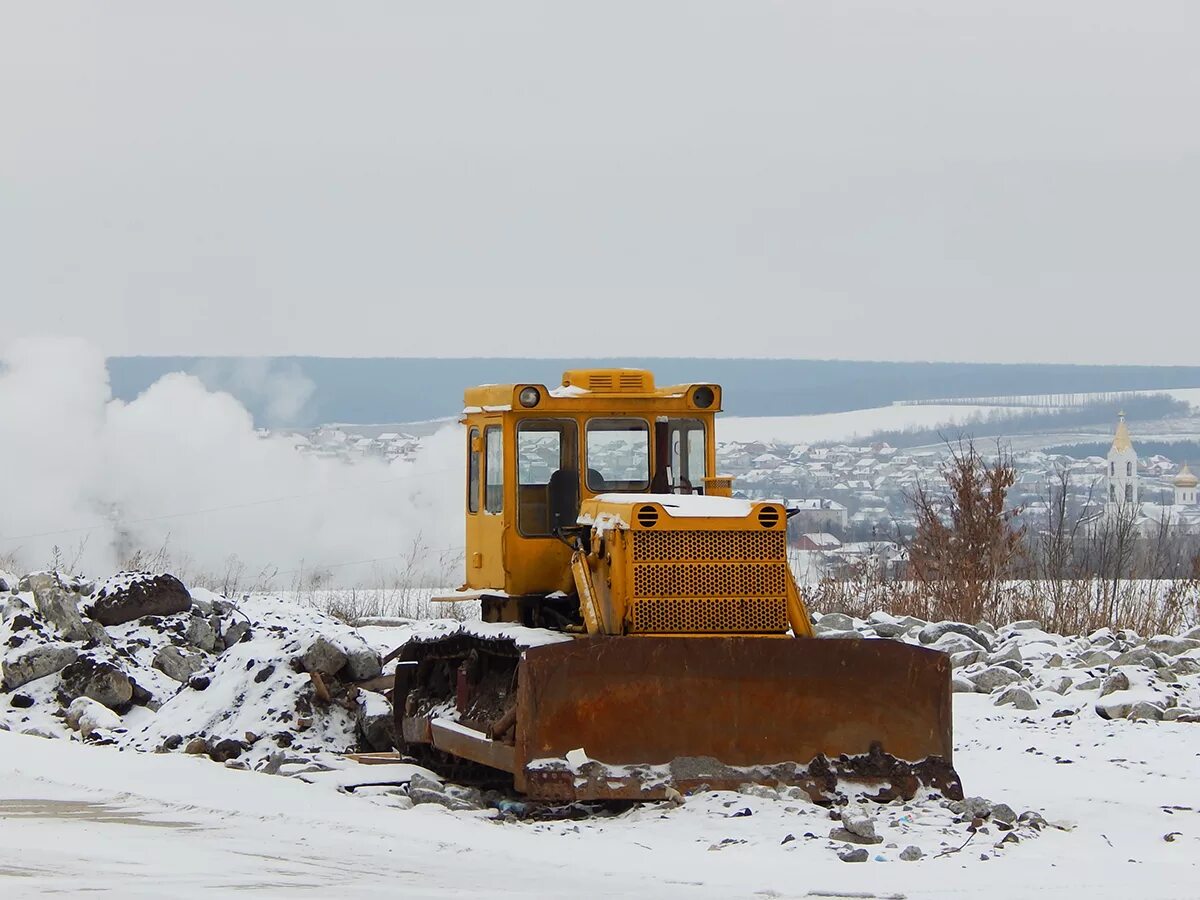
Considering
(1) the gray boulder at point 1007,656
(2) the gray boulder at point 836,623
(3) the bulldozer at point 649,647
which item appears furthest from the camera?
(2) the gray boulder at point 836,623

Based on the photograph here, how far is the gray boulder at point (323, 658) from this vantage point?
15.2 metres

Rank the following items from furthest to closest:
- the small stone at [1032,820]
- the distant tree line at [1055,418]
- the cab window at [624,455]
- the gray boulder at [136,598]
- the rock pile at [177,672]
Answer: the distant tree line at [1055,418] < the gray boulder at [136,598] < the rock pile at [177,672] < the cab window at [624,455] < the small stone at [1032,820]

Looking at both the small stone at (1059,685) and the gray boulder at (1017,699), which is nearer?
the gray boulder at (1017,699)

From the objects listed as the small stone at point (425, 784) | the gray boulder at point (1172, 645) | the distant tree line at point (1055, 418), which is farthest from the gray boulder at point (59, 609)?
the distant tree line at point (1055, 418)

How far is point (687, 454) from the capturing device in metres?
13.3

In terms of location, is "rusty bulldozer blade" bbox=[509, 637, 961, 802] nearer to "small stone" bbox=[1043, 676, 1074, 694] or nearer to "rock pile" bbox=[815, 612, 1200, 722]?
"rock pile" bbox=[815, 612, 1200, 722]

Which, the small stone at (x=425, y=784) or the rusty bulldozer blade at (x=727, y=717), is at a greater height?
the rusty bulldozer blade at (x=727, y=717)

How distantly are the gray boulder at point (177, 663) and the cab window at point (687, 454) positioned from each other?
6747 millimetres

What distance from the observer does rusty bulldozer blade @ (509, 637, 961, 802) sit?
11070 mm

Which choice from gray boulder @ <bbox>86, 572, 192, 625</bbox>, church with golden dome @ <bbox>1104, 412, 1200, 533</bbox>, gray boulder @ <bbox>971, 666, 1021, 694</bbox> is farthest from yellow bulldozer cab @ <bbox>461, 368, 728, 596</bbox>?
church with golden dome @ <bbox>1104, 412, 1200, 533</bbox>

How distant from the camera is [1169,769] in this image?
1355cm

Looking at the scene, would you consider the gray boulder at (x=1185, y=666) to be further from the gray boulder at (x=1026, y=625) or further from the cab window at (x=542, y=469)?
the cab window at (x=542, y=469)

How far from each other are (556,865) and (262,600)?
53.1ft

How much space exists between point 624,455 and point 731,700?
2.56 m
